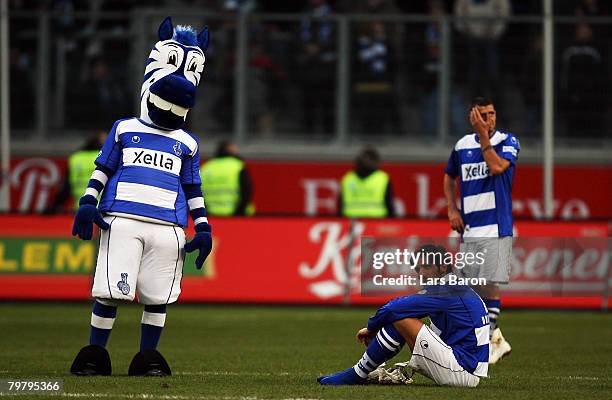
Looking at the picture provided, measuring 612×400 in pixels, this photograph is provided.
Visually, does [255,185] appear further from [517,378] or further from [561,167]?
[517,378]

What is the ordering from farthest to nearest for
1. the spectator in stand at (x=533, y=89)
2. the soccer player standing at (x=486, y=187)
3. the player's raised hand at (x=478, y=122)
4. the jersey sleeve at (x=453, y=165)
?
the spectator in stand at (x=533, y=89) < the jersey sleeve at (x=453, y=165) < the soccer player standing at (x=486, y=187) < the player's raised hand at (x=478, y=122)

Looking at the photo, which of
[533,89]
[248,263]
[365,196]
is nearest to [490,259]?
[248,263]

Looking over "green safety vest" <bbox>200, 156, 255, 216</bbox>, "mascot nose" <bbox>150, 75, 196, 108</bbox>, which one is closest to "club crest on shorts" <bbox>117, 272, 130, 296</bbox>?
"mascot nose" <bbox>150, 75, 196, 108</bbox>

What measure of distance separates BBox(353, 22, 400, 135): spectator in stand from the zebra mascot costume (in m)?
10.8

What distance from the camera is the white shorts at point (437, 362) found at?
8648 millimetres

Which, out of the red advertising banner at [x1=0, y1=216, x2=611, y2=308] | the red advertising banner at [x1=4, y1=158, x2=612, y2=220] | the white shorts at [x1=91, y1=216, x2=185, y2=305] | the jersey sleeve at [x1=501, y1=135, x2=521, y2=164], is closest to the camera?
the white shorts at [x1=91, y1=216, x2=185, y2=305]

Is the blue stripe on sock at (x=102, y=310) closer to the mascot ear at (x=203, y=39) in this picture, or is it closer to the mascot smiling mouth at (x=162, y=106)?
the mascot smiling mouth at (x=162, y=106)

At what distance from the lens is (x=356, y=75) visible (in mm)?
20312

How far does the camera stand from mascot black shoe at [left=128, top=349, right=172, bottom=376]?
9.32 m

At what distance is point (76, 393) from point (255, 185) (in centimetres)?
1278

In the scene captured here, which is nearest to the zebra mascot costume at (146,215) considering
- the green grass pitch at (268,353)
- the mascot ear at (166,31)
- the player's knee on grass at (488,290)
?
the mascot ear at (166,31)

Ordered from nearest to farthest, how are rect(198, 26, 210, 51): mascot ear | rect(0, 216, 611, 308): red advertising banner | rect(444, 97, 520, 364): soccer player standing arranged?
rect(198, 26, 210, 51): mascot ear → rect(444, 97, 520, 364): soccer player standing → rect(0, 216, 611, 308): red advertising banner

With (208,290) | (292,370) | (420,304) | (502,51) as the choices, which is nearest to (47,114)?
(208,290)

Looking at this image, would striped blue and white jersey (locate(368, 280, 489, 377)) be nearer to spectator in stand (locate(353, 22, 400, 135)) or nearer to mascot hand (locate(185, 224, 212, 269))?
mascot hand (locate(185, 224, 212, 269))
